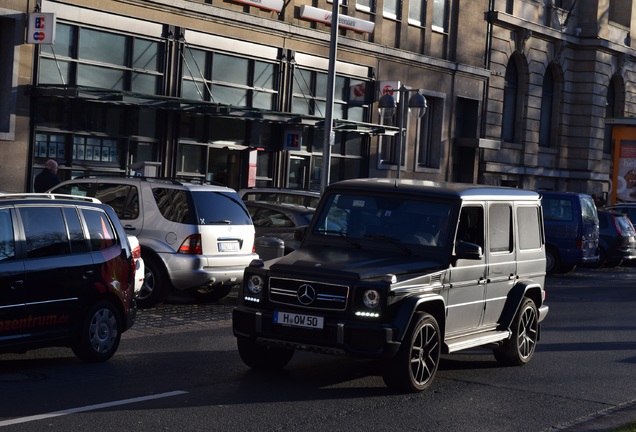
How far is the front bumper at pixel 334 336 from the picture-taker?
32.2 ft

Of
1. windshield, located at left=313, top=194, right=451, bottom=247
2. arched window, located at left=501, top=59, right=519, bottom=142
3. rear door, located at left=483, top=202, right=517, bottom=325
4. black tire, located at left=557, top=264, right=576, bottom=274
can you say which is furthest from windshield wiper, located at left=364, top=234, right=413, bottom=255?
arched window, located at left=501, top=59, right=519, bottom=142

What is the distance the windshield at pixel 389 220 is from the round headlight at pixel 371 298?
4.11 ft

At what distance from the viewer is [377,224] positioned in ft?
37.0

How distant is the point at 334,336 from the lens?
995 centimetres

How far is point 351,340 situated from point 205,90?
20092 mm

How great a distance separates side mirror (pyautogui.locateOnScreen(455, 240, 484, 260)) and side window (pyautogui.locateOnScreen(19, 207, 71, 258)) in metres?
3.66

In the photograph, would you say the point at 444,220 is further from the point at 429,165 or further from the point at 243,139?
the point at 429,165

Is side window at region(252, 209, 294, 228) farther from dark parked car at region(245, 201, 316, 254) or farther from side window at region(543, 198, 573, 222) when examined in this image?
side window at region(543, 198, 573, 222)

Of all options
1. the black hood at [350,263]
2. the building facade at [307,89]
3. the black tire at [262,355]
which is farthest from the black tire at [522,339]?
the building facade at [307,89]

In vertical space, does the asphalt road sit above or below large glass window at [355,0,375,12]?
below

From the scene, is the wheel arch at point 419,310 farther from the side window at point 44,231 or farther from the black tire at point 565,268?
the black tire at point 565,268

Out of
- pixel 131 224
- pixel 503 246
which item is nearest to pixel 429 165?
pixel 131 224

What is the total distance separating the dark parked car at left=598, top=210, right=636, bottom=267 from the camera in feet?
99.1

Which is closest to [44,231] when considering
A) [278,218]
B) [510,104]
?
[278,218]
